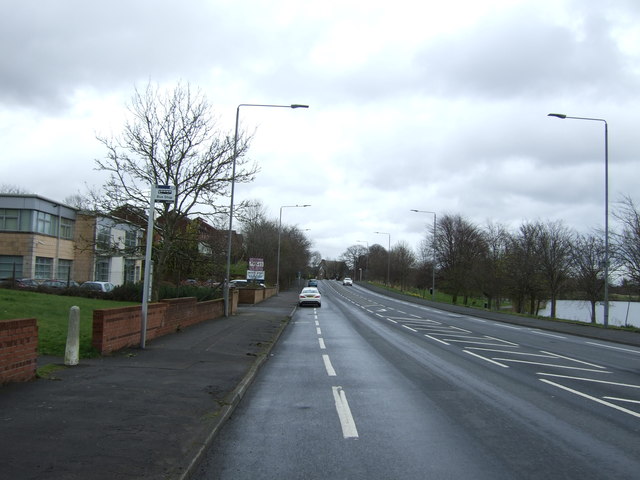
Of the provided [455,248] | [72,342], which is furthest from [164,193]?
[455,248]

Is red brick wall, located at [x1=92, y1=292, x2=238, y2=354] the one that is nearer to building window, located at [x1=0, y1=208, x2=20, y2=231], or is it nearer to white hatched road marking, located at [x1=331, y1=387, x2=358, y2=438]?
white hatched road marking, located at [x1=331, y1=387, x2=358, y2=438]

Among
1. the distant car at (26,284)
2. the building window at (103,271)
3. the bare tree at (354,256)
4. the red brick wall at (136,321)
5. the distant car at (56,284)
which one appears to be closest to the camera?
the red brick wall at (136,321)

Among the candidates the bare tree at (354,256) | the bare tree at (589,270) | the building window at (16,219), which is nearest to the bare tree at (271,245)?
the building window at (16,219)

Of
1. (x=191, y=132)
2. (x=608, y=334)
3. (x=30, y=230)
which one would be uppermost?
(x=191, y=132)

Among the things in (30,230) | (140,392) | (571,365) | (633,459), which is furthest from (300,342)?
(30,230)

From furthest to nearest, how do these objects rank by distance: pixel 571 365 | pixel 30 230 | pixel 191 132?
pixel 30 230 → pixel 191 132 → pixel 571 365

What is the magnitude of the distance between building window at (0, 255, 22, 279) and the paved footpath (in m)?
39.3

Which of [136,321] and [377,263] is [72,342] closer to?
[136,321]

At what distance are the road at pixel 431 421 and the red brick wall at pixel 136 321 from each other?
3239 mm

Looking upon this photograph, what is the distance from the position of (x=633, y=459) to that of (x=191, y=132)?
18.7 m

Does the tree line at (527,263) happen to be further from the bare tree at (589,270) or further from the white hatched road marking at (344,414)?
the white hatched road marking at (344,414)

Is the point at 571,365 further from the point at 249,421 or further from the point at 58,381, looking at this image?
the point at 58,381

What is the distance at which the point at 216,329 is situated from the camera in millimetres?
17125

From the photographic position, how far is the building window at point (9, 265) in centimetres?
4337
